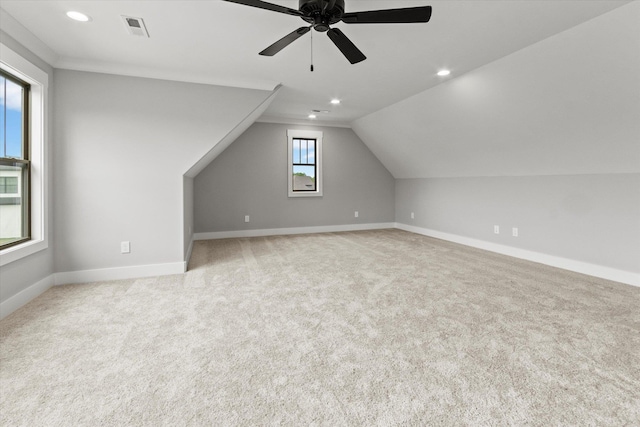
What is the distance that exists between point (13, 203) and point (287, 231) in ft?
14.1

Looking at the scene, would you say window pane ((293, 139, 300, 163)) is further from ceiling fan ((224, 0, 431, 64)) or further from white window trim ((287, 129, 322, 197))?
ceiling fan ((224, 0, 431, 64))

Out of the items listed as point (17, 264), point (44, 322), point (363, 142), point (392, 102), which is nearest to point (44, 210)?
point (17, 264)

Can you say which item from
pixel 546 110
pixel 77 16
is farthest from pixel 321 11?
pixel 546 110

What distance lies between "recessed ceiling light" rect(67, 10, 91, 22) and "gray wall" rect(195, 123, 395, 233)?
3496mm

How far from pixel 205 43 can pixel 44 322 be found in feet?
8.71

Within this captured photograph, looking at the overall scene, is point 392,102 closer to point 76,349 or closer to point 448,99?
Answer: point 448,99

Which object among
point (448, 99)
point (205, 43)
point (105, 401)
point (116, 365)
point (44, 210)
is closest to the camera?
point (105, 401)

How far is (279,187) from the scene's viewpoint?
639 centimetres

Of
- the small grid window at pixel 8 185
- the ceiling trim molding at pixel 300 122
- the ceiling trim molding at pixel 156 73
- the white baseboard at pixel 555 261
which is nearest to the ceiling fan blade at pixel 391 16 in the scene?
the ceiling trim molding at pixel 156 73

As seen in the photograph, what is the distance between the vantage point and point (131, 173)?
345 centimetres

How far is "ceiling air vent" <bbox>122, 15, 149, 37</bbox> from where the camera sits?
2.42 metres

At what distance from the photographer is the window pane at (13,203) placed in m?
2.63

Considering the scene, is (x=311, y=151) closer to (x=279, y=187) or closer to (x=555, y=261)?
(x=279, y=187)

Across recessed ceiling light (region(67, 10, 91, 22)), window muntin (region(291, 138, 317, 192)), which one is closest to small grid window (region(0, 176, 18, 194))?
recessed ceiling light (region(67, 10, 91, 22))
